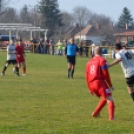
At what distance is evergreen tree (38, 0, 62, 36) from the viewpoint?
100125mm

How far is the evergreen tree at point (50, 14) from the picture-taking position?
100 metres

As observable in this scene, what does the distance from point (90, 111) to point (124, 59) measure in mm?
1507

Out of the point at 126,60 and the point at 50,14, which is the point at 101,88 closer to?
the point at 126,60

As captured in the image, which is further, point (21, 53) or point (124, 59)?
point (21, 53)

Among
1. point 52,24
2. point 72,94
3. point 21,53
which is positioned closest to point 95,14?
point 52,24

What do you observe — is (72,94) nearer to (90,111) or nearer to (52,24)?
(90,111)

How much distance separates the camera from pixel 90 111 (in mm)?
12836

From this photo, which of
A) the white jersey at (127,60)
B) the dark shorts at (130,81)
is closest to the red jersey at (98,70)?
the white jersey at (127,60)

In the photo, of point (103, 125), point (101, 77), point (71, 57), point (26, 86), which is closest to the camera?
point (103, 125)

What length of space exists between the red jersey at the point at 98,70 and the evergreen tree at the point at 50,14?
290 feet

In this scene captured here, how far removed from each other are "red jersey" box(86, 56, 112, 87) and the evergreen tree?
3482 inches

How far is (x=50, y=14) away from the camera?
100m

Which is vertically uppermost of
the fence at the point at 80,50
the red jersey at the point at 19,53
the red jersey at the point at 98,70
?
the red jersey at the point at 98,70

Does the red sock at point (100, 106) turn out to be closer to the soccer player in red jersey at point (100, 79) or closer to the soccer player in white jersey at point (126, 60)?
the soccer player in red jersey at point (100, 79)
